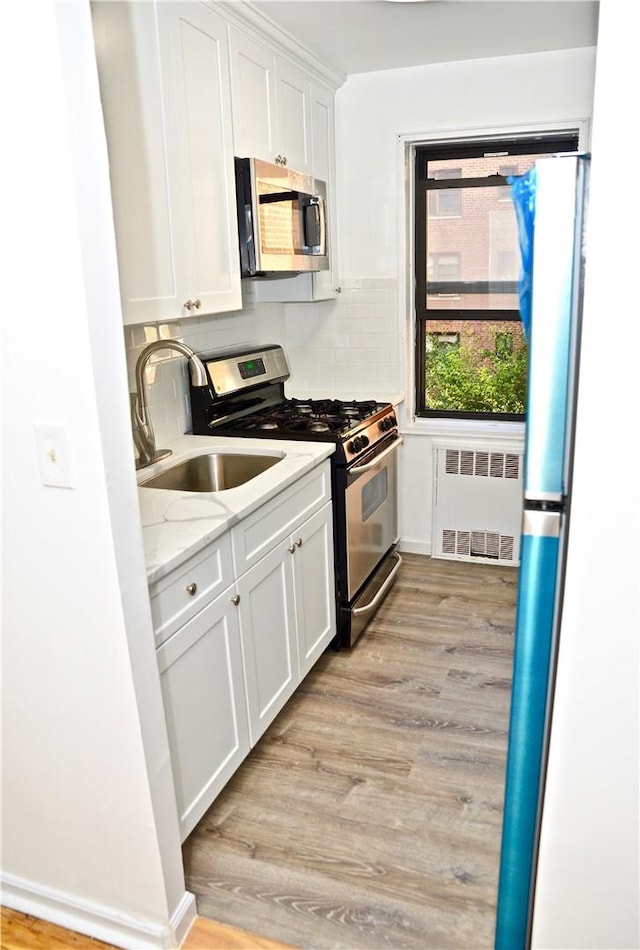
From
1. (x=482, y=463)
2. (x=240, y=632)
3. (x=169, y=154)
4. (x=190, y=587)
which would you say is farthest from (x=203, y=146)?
(x=482, y=463)

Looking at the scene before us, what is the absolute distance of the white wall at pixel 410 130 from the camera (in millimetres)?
3295

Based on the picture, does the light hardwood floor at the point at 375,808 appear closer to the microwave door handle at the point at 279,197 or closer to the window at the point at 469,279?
the window at the point at 469,279

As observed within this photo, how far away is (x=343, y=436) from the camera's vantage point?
2.90 m

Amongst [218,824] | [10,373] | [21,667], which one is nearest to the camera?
[10,373]

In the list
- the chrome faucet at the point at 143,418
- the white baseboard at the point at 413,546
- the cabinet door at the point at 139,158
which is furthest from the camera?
the white baseboard at the point at 413,546

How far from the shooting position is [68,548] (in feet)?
5.01

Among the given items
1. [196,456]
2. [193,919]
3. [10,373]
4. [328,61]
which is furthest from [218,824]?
[328,61]

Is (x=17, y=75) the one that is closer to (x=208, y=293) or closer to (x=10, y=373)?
(x=10, y=373)

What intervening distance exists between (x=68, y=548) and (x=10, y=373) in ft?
1.24

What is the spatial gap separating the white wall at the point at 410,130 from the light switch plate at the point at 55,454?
2.59 meters

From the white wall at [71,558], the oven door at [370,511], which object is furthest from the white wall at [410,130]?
the white wall at [71,558]

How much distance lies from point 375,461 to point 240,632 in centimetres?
125

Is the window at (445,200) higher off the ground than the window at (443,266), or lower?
higher

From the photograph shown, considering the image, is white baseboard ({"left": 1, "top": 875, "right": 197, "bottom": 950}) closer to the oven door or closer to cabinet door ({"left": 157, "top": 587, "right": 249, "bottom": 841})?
cabinet door ({"left": 157, "top": 587, "right": 249, "bottom": 841})
